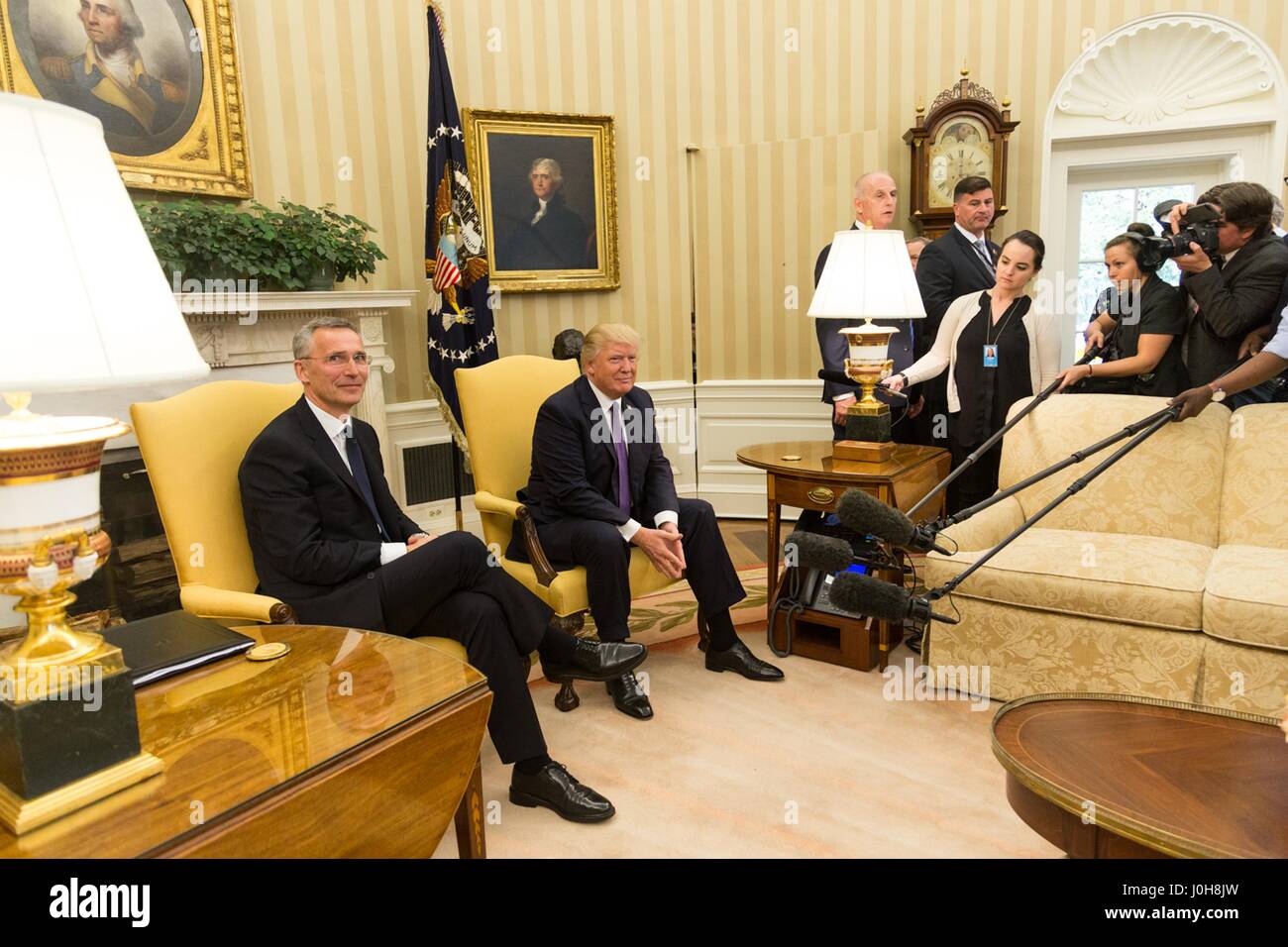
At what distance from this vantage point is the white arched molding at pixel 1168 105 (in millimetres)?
4582

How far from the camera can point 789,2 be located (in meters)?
5.14

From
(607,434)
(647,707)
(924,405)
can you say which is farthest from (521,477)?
(924,405)

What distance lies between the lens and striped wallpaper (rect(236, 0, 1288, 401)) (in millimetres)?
4453

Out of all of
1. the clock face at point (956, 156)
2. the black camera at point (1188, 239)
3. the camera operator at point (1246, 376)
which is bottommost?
the camera operator at point (1246, 376)

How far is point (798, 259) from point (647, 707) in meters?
3.26

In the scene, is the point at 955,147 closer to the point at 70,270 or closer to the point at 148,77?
the point at 148,77

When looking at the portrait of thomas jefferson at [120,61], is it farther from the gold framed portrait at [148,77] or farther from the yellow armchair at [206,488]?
the yellow armchair at [206,488]

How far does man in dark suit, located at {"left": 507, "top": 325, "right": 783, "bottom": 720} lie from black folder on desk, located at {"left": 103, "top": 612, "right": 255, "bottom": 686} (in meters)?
1.28

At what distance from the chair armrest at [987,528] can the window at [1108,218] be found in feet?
7.88

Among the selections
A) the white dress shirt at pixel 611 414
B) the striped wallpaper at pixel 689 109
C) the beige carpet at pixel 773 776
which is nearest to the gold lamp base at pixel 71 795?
the beige carpet at pixel 773 776

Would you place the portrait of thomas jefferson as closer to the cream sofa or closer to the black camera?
the cream sofa

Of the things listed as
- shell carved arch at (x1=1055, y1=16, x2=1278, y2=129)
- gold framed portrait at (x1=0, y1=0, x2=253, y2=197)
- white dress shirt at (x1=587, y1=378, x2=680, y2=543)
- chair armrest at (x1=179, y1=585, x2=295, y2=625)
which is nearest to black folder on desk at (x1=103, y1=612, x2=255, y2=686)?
chair armrest at (x1=179, y1=585, x2=295, y2=625)

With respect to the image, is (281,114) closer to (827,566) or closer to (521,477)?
(521,477)

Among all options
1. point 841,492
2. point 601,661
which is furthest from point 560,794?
point 841,492
